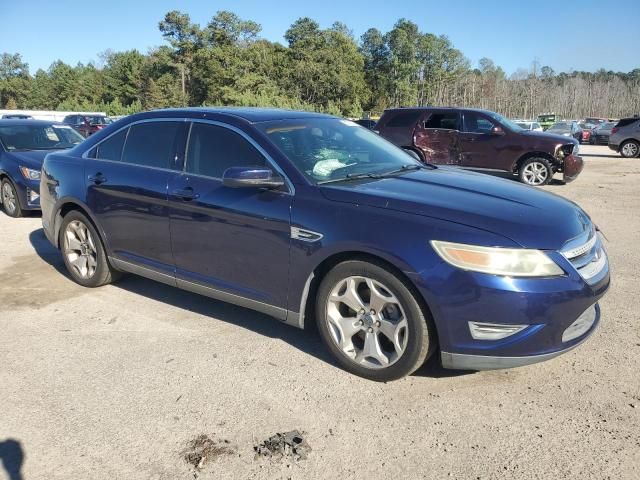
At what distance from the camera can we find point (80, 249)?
5047 millimetres

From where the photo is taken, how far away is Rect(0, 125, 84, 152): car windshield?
9031mm

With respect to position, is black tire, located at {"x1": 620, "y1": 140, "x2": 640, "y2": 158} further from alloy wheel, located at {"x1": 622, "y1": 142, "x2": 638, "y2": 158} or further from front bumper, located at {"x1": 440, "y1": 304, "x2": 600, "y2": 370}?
front bumper, located at {"x1": 440, "y1": 304, "x2": 600, "y2": 370}

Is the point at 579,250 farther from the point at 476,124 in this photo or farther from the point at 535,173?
the point at 476,124

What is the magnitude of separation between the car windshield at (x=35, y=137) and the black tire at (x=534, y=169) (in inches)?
374

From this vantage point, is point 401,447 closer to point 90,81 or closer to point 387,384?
point 387,384

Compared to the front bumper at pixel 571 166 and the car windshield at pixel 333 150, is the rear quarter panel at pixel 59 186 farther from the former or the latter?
the front bumper at pixel 571 166

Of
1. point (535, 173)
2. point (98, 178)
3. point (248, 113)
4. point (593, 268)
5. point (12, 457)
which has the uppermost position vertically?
point (248, 113)

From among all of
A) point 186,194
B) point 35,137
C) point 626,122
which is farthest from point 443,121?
point 626,122

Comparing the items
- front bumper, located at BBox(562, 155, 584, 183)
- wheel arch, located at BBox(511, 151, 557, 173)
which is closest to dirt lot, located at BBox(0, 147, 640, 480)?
front bumper, located at BBox(562, 155, 584, 183)

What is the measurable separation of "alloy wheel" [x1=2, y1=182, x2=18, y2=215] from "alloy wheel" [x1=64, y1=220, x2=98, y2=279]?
14.1 ft

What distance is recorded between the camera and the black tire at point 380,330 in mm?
2977

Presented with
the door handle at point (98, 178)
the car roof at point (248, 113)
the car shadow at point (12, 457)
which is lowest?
the car shadow at point (12, 457)

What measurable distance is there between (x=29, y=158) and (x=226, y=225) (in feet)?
20.8

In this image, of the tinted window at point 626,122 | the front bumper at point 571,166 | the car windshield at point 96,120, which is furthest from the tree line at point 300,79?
the front bumper at point 571,166
